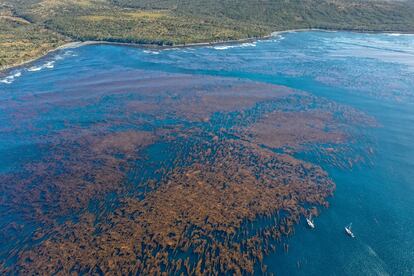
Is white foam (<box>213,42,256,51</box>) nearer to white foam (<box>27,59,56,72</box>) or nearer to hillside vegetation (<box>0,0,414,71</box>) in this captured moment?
hillside vegetation (<box>0,0,414,71</box>)

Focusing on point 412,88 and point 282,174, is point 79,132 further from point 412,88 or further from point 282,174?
point 412,88

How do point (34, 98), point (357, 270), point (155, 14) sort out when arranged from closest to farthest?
1. point (357, 270)
2. point (34, 98)
3. point (155, 14)

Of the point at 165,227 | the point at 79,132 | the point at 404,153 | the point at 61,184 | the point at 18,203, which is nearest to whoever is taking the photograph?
the point at 165,227

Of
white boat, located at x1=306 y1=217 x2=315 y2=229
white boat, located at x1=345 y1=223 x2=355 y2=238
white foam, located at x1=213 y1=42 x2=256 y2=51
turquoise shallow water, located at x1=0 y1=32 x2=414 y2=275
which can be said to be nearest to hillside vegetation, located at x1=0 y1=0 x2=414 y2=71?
white foam, located at x1=213 y1=42 x2=256 y2=51

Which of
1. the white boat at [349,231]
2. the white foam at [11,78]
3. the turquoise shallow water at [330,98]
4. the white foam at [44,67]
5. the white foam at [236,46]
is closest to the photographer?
the turquoise shallow water at [330,98]

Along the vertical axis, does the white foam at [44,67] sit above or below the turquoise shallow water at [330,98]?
above

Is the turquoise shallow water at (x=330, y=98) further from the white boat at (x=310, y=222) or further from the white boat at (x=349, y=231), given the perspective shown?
the white boat at (x=310, y=222)

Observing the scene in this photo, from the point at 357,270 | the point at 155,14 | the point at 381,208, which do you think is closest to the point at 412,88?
the point at 381,208

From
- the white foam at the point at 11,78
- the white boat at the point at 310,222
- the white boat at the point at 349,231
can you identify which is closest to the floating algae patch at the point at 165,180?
the white boat at the point at 310,222
